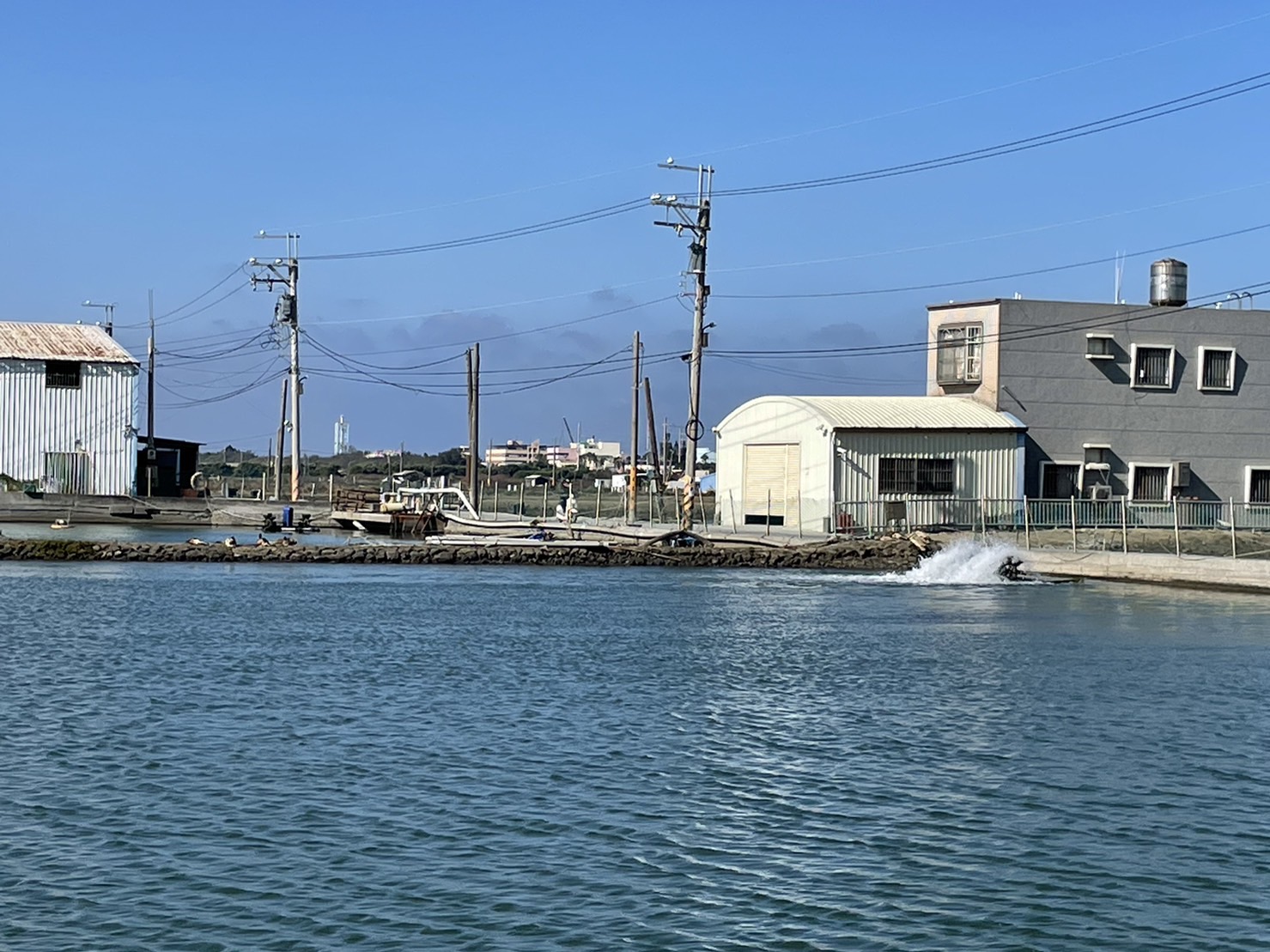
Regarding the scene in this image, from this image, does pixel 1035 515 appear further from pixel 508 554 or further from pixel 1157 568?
pixel 508 554

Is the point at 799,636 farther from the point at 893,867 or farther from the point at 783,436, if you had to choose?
the point at 783,436

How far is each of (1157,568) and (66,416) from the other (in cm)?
4556

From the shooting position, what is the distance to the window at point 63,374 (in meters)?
65.9

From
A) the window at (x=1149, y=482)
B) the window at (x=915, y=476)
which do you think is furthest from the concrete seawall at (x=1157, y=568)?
the window at (x=1149, y=482)

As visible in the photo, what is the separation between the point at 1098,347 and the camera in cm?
5600

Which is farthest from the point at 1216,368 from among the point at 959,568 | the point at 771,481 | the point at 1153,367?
the point at 959,568

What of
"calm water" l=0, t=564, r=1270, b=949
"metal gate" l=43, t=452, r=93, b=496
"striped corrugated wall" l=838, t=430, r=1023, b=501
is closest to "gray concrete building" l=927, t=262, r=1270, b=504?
"striped corrugated wall" l=838, t=430, r=1023, b=501

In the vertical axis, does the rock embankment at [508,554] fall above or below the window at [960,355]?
below

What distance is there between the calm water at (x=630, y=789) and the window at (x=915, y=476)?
23.0 metres

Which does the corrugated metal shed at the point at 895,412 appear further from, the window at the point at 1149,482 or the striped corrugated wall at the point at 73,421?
the striped corrugated wall at the point at 73,421

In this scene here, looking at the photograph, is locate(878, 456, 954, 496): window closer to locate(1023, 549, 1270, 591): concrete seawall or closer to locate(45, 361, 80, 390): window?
locate(1023, 549, 1270, 591): concrete seawall

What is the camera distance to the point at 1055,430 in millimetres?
55469

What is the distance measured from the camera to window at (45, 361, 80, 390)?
6594 centimetres

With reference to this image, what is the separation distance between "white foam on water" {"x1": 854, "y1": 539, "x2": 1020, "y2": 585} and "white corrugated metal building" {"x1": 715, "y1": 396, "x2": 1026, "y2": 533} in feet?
18.3
